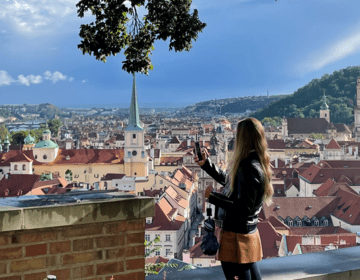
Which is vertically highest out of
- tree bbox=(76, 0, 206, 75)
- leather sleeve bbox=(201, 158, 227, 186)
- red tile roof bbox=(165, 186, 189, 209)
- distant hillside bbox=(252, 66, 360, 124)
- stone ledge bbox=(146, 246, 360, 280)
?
distant hillside bbox=(252, 66, 360, 124)

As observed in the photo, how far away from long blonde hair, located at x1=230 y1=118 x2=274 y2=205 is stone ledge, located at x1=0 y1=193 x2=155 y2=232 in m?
0.44

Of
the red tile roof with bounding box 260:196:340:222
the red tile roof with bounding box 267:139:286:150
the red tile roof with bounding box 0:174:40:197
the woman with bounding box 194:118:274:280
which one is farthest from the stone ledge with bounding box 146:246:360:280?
the red tile roof with bounding box 267:139:286:150

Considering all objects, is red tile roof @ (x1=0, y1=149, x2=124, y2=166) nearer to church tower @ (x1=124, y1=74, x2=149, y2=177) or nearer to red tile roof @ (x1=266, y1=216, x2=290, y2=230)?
church tower @ (x1=124, y1=74, x2=149, y2=177)

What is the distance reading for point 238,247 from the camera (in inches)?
90.7

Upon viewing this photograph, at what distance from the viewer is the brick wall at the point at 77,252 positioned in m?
2.04

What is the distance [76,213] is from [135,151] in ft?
165

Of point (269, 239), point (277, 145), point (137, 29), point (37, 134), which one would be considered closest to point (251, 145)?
point (137, 29)

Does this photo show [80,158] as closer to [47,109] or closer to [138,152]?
[138,152]

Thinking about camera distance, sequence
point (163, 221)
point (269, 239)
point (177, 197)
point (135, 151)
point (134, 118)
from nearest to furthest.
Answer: point (269, 239) → point (163, 221) → point (177, 197) → point (135, 151) → point (134, 118)

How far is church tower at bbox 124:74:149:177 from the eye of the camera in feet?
171

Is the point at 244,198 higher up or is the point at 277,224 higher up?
the point at 244,198

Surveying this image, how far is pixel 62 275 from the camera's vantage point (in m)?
2.14

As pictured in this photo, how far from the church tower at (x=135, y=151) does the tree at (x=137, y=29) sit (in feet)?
155

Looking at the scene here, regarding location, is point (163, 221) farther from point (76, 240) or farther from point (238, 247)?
point (76, 240)
